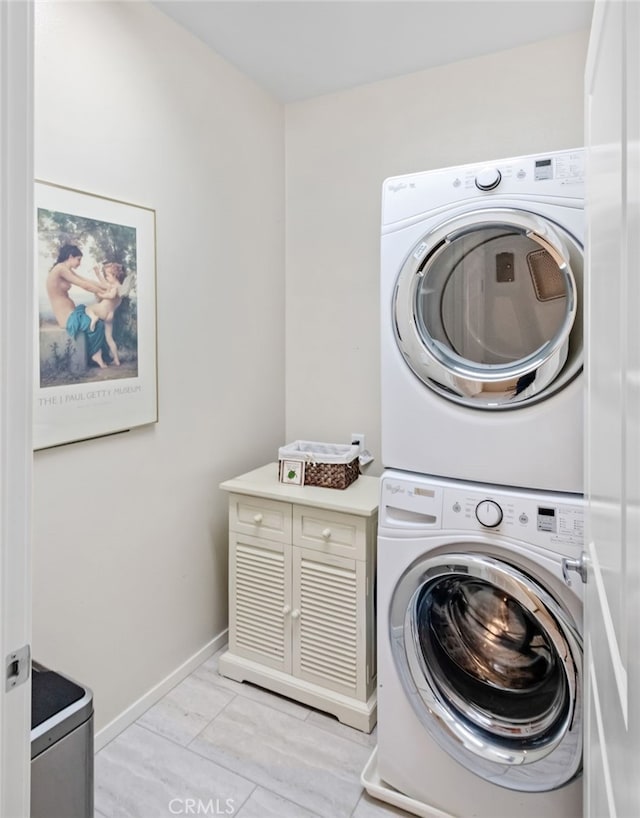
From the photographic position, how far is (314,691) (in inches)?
78.5

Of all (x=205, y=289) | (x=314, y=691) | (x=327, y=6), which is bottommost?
(x=314, y=691)

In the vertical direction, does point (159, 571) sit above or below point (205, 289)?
below

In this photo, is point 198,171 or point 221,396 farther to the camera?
point 221,396

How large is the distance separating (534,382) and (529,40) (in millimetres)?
1666

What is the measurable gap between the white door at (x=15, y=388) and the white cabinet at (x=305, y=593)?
1.32 meters

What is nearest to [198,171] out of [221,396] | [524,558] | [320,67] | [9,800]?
[320,67]

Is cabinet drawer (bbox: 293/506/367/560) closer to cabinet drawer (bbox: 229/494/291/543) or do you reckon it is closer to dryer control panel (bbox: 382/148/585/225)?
cabinet drawer (bbox: 229/494/291/543)

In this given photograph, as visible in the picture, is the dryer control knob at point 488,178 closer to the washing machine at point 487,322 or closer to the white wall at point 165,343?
the washing machine at point 487,322

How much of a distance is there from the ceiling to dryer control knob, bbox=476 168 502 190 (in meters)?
0.96

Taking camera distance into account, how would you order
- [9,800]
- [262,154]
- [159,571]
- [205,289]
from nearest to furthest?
[9,800], [159,571], [205,289], [262,154]

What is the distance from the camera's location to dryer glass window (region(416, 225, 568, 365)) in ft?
4.57

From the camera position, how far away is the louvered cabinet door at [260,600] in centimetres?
208

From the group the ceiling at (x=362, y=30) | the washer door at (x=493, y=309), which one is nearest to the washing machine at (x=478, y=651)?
the washer door at (x=493, y=309)

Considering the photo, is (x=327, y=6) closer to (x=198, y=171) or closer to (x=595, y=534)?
(x=198, y=171)
